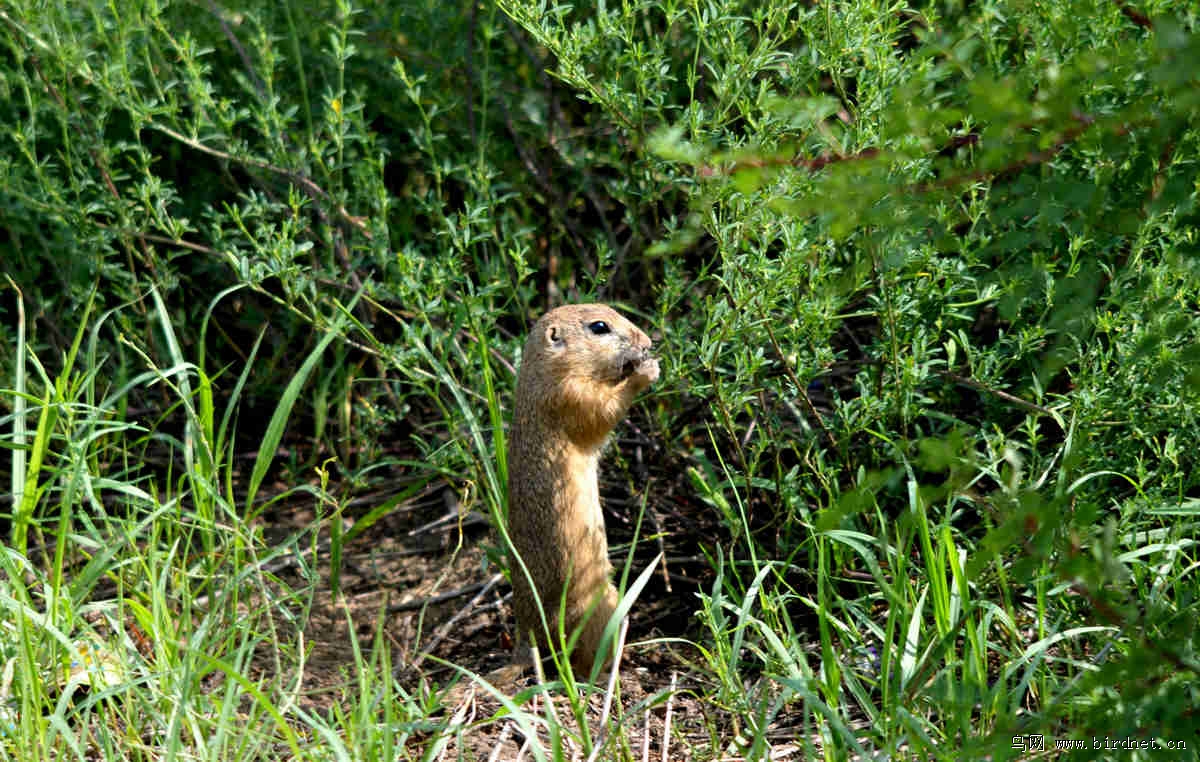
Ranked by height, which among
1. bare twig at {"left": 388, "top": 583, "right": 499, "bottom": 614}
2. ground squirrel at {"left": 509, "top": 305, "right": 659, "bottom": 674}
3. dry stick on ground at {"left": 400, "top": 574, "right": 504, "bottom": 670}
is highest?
ground squirrel at {"left": 509, "top": 305, "right": 659, "bottom": 674}

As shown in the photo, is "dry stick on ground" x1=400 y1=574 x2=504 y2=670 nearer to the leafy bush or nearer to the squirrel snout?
the leafy bush

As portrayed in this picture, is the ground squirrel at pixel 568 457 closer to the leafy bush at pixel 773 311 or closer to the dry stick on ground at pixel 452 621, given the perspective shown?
the leafy bush at pixel 773 311

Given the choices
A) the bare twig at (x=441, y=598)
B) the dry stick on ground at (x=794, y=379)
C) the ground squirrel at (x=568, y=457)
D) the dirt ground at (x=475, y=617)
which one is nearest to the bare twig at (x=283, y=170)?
the ground squirrel at (x=568, y=457)

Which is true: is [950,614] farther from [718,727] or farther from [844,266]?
[844,266]

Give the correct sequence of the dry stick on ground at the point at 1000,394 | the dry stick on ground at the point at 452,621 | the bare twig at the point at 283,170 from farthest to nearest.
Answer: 1. the bare twig at the point at 283,170
2. the dry stick on ground at the point at 452,621
3. the dry stick on ground at the point at 1000,394

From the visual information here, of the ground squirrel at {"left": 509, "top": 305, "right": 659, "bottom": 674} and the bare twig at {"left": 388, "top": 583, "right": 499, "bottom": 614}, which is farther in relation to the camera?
the bare twig at {"left": 388, "top": 583, "right": 499, "bottom": 614}

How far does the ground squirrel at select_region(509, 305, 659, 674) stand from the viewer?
315 cm

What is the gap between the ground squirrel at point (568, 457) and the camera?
315 centimetres

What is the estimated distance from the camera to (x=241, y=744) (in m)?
2.49

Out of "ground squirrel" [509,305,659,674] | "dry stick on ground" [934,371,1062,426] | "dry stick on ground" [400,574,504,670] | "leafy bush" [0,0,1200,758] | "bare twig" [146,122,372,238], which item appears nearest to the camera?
"leafy bush" [0,0,1200,758]

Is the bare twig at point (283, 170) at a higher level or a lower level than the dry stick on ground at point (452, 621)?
higher

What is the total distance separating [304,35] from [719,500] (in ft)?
8.12

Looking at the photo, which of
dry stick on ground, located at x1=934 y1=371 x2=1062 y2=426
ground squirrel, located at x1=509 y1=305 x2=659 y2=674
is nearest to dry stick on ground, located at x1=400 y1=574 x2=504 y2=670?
ground squirrel, located at x1=509 y1=305 x2=659 y2=674

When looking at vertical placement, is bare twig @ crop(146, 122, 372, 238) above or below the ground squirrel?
above
